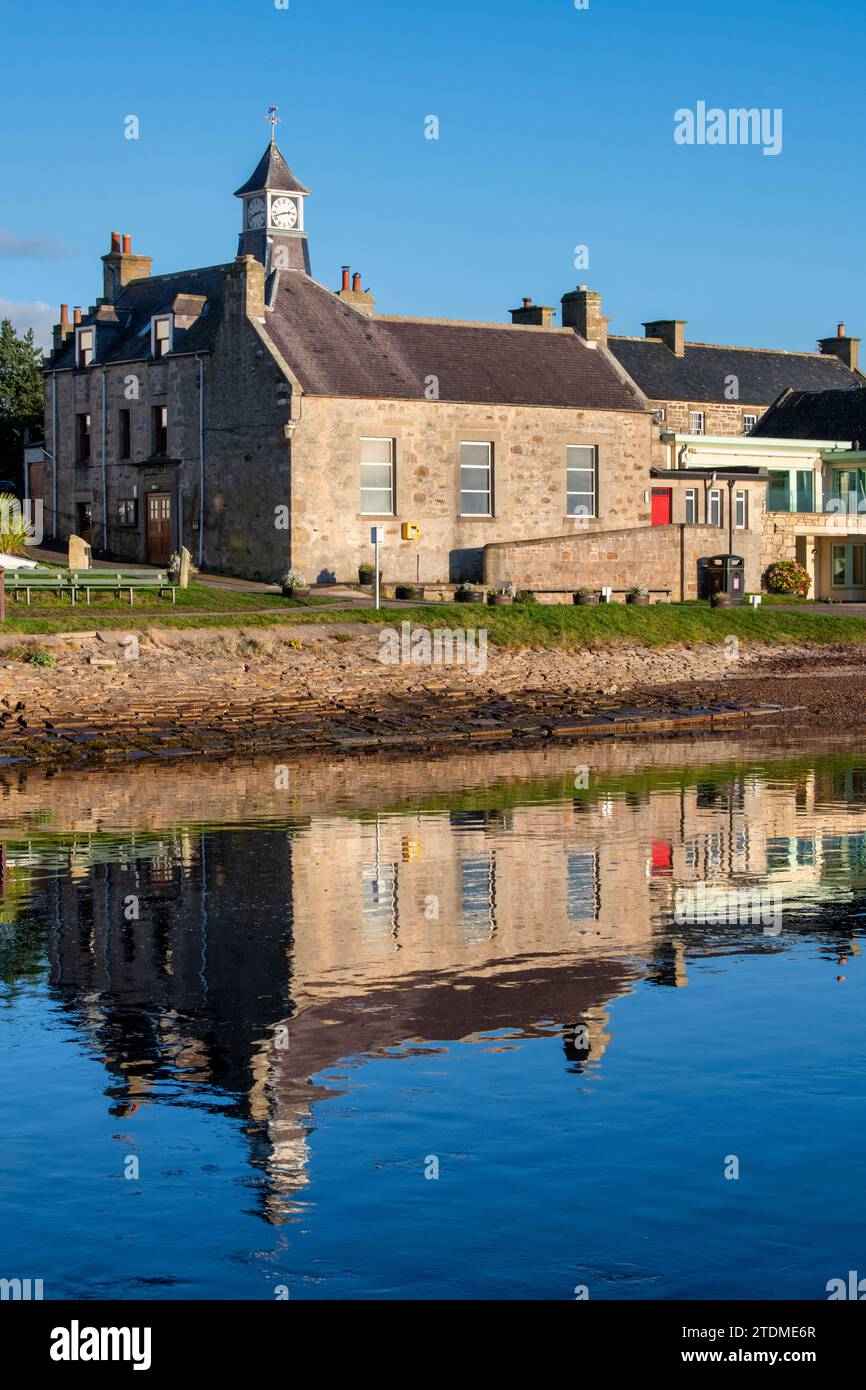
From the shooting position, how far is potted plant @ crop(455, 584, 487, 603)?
50688mm

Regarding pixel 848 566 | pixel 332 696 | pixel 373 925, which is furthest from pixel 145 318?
pixel 373 925

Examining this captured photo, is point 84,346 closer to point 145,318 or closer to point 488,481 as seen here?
point 145,318

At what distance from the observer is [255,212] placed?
57.8 meters

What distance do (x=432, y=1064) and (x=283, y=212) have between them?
48639 millimetres

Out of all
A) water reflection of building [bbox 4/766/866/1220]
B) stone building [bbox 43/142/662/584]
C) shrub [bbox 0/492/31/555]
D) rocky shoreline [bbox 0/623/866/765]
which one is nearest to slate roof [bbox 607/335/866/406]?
stone building [bbox 43/142/662/584]

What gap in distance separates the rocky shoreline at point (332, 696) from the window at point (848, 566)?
81.7 ft

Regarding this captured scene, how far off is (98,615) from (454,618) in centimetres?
1035

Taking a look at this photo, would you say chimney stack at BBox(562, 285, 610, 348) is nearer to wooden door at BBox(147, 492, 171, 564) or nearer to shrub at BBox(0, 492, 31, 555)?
wooden door at BBox(147, 492, 171, 564)

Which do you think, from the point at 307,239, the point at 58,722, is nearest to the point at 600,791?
the point at 58,722

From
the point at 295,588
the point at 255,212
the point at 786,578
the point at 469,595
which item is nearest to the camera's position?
the point at 295,588

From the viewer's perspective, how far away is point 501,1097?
11969mm

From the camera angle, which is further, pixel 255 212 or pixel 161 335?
pixel 161 335

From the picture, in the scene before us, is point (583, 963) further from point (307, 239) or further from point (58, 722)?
point (307, 239)

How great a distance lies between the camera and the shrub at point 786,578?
6594 cm
